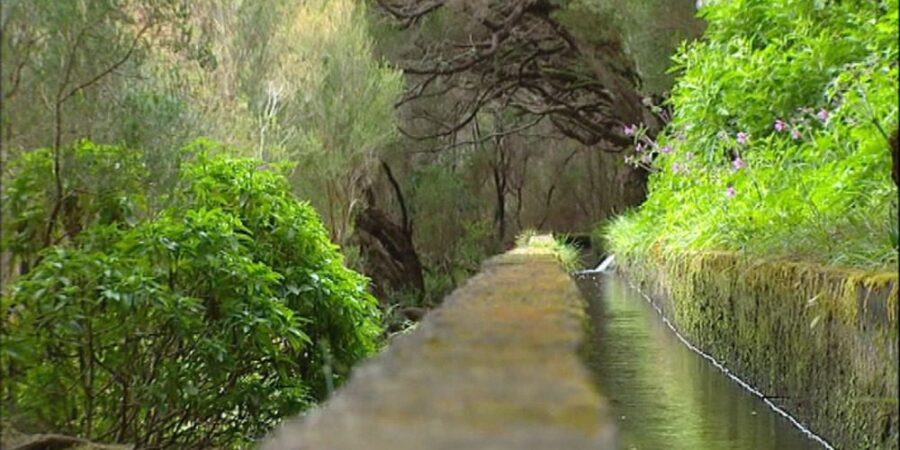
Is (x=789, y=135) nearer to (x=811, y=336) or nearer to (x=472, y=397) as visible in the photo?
(x=811, y=336)

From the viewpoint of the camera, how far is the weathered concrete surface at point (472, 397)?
1435mm

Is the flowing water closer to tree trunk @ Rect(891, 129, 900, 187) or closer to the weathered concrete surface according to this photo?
the weathered concrete surface

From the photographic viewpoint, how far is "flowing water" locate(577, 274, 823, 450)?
4148 millimetres

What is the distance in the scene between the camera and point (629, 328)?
26.2ft

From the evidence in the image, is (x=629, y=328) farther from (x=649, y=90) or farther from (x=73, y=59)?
(x=649, y=90)

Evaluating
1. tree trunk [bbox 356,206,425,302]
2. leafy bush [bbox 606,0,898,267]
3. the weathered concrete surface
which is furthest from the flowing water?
tree trunk [bbox 356,206,425,302]

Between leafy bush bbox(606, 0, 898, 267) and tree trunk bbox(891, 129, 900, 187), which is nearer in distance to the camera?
tree trunk bbox(891, 129, 900, 187)

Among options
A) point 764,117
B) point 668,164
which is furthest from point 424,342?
point 668,164

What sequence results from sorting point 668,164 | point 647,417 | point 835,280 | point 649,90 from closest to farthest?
point 835,280 → point 647,417 → point 668,164 → point 649,90

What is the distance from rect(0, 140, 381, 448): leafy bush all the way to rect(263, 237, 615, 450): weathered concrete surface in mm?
1901

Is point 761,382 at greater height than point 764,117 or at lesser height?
lesser

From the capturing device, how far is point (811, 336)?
165 inches

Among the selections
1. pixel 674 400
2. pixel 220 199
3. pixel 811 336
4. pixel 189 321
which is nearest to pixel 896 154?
pixel 811 336

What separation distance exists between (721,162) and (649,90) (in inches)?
285
